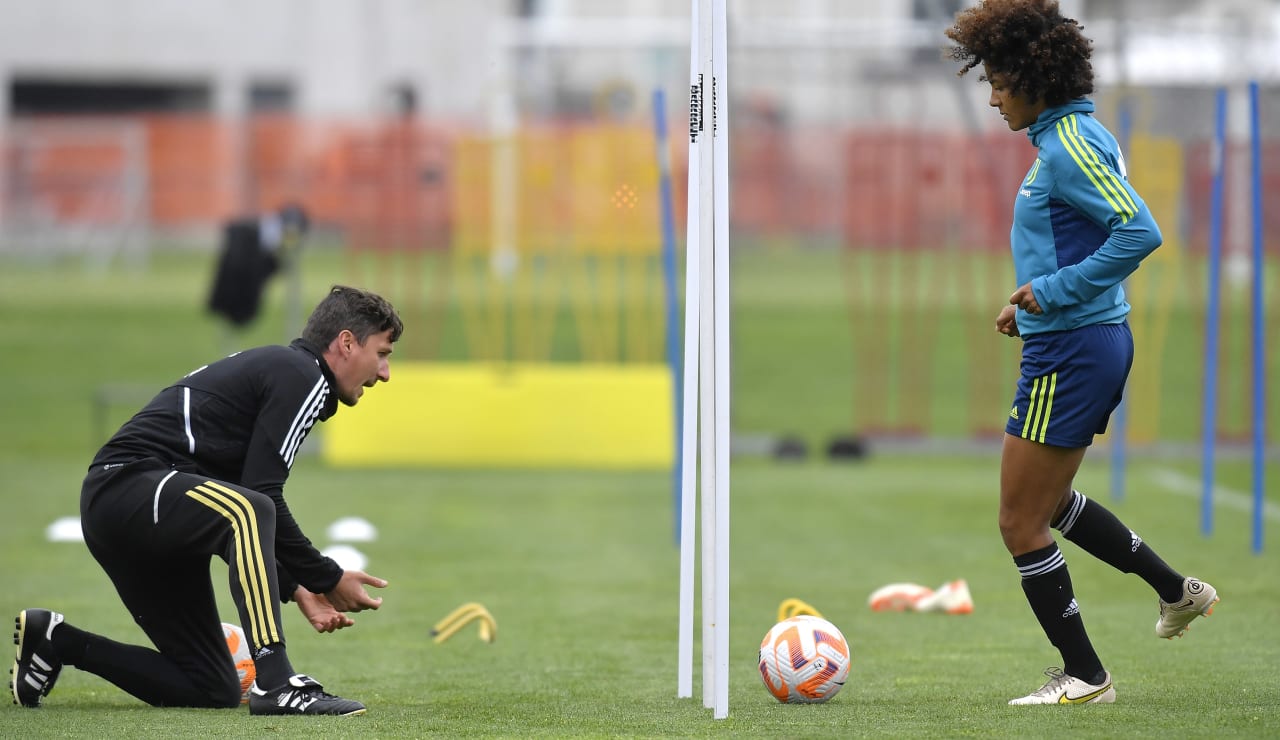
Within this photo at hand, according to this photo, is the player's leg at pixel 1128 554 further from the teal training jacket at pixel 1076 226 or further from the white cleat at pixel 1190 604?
the teal training jacket at pixel 1076 226

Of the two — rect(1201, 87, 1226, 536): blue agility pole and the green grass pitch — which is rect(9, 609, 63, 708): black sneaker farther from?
rect(1201, 87, 1226, 536): blue agility pole

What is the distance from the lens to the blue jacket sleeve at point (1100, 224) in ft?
15.8

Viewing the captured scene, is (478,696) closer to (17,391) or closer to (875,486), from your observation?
(875,486)

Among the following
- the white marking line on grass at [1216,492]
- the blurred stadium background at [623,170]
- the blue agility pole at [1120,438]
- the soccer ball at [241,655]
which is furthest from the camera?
the blurred stadium background at [623,170]

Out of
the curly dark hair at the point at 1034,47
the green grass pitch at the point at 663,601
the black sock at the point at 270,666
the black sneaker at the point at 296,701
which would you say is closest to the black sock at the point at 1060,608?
the green grass pitch at the point at 663,601

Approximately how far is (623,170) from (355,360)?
34.7ft

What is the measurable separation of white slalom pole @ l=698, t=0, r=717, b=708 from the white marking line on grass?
7.24 meters

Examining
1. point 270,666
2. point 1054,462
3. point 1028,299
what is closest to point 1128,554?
point 1054,462

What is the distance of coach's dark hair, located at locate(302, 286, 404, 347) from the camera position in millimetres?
5254

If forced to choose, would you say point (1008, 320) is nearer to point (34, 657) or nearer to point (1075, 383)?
point (1075, 383)

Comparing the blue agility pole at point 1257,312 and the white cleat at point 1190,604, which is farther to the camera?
the blue agility pole at point 1257,312

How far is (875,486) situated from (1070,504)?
27.1 ft

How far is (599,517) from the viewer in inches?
463

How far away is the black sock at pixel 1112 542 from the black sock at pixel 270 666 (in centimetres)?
248
